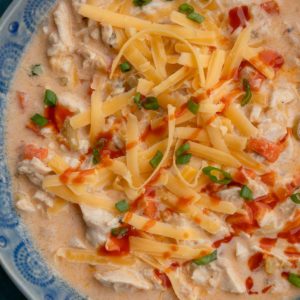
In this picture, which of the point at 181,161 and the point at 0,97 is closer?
the point at 181,161

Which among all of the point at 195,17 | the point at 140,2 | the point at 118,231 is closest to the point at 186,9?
the point at 195,17

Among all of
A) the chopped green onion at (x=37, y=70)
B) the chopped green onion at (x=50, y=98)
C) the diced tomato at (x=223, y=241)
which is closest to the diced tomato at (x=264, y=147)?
the diced tomato at (x=223, y=241)

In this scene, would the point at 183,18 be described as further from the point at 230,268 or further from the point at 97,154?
the point at 230,268

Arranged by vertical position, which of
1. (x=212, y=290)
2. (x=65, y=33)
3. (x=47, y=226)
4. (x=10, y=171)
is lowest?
(x=212, y=290)

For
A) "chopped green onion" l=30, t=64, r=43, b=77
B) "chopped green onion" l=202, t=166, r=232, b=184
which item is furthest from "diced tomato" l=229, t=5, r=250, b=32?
"chopped green onion" l=30, t=64, r=43, b=77

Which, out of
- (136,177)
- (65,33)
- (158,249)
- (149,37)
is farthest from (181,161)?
(65,33)

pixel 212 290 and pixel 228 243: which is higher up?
pixel 228 243

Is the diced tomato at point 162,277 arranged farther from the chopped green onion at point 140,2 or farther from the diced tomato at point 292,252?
the chopped green onion at point 140,2

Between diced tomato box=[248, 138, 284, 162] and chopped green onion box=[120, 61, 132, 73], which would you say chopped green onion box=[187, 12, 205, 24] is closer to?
chopped green onion box=[120, 61, 132, 73]
